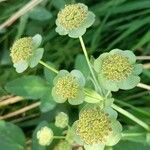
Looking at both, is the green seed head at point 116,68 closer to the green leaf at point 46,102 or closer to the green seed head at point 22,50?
the green seed head at point 22,50

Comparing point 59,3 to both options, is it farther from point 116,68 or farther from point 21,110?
point 116,68

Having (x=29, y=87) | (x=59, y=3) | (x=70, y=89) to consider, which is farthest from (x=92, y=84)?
(x=59, y=3)

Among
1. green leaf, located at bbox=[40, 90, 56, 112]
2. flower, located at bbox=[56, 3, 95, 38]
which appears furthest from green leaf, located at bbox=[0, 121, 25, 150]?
flower, located at bbox=[56, 3, 95, 38]

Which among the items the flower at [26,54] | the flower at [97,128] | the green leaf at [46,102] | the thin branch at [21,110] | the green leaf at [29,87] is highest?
the flower at [26,54]

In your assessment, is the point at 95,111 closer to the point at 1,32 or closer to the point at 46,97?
the point at 46,97

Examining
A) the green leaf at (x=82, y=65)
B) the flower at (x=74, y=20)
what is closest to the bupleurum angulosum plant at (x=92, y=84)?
the flower at (x=74, y=20)

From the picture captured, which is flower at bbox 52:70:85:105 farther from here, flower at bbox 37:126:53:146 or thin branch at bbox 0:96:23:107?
thin branch at bbox 0:96:23:107

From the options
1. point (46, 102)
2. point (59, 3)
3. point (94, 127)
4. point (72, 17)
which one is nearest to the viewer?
point (94, 127)
